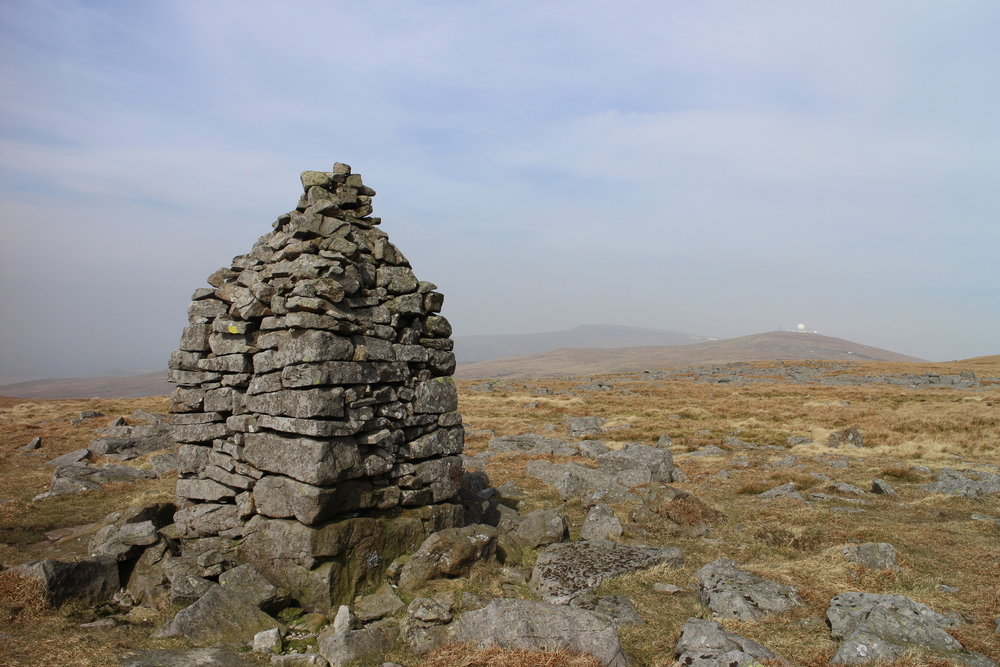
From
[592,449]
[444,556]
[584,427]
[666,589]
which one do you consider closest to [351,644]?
[444,556]

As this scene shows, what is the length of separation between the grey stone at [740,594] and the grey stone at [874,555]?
7.06 feet

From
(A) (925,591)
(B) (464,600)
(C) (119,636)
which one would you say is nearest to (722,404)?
(A) (925,591)

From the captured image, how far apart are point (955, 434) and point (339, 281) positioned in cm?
2842

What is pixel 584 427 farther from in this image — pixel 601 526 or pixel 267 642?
pixel 267 642

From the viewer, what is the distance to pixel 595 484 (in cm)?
1734

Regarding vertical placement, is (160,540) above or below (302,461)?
below

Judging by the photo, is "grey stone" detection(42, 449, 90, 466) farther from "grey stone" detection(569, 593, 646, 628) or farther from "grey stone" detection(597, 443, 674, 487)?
"grey stone" detection(569, 593, 646, 628)

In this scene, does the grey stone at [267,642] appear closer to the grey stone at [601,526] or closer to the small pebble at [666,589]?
the small pebble at [666,589]

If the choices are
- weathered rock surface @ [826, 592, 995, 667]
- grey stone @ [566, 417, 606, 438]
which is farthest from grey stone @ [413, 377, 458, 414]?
grey stone @ [566, 417, 606, 438]

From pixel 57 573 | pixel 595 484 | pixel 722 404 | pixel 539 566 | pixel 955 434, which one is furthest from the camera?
pixel 722 404

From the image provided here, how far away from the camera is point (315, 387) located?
30.1ft

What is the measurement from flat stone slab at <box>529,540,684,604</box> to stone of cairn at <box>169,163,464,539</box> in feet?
8.17

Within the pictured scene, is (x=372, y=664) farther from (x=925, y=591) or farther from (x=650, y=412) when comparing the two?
(x=650, y=412)

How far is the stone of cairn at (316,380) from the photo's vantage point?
915cm
